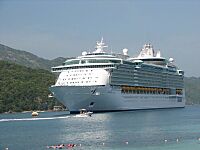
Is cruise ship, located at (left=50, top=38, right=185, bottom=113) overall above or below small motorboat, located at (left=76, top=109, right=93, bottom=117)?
above

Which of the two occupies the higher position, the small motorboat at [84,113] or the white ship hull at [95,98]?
the white ship hull at [95,98]

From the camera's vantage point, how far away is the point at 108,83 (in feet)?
367

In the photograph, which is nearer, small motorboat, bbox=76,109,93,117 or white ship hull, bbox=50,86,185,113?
small motorboat, bbox=76,109,93,117

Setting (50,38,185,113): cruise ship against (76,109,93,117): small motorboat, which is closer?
(76,109,93,117): small motorboat

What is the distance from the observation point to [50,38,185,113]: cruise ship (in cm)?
10688

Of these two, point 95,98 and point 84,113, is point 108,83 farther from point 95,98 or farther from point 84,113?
point 84,113

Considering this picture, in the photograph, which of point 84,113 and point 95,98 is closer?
point 84,113

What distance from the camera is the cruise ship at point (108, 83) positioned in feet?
351

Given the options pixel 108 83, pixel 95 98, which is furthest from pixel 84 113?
pixel 108 83

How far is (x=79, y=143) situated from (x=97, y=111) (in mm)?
54031

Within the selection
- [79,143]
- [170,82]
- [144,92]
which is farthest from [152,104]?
[79,143]

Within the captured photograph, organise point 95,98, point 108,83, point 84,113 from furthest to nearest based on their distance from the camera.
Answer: point 108,83 → point 95,98 → point 84,113

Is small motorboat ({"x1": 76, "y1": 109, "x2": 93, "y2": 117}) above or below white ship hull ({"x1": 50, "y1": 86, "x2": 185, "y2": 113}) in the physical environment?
below

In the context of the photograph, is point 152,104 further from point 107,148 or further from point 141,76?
point 107,148
